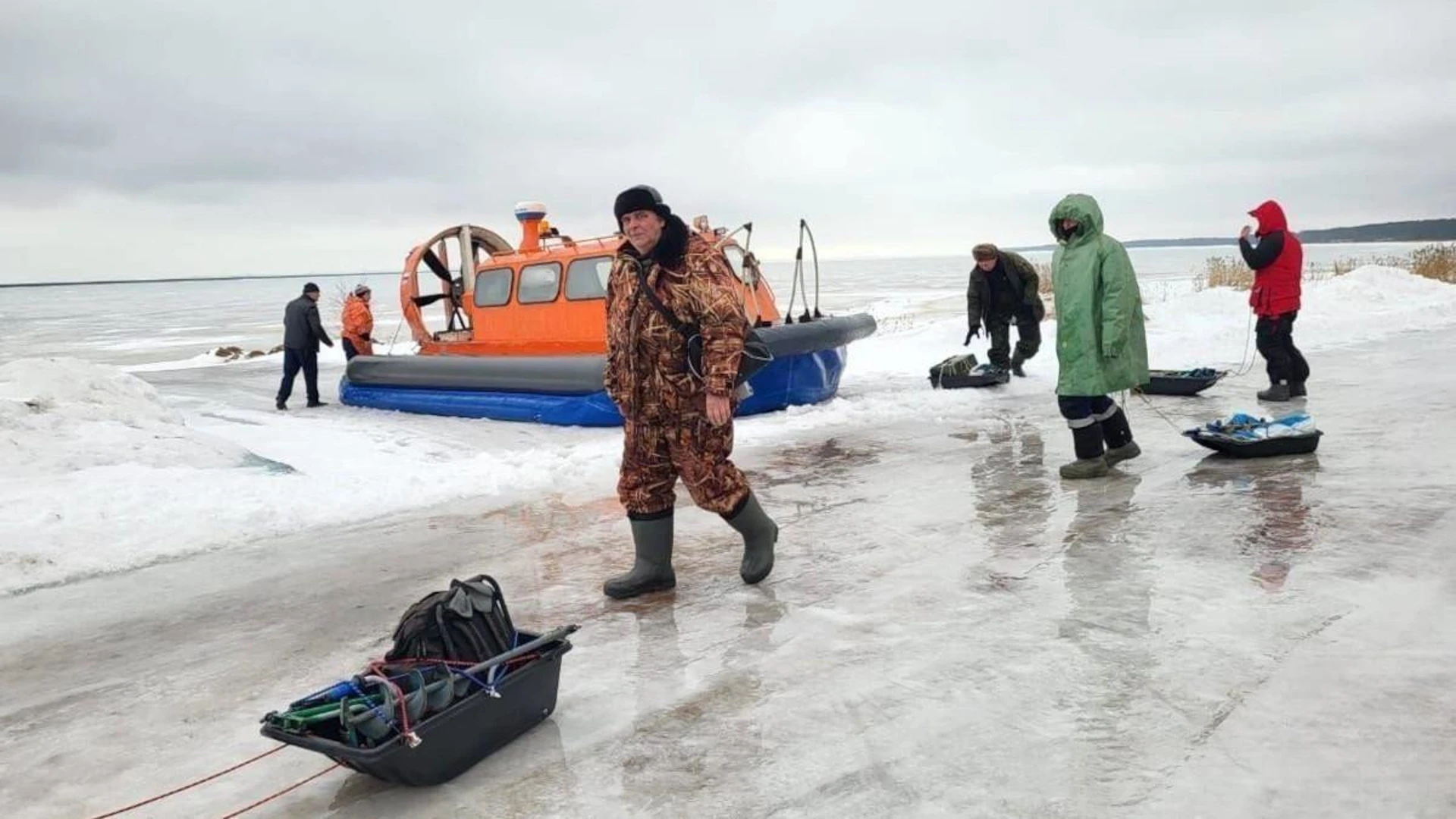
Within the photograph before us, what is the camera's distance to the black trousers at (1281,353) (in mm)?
8250

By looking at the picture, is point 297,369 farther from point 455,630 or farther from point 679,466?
point 455,630

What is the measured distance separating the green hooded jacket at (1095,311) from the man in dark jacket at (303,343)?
8712mm

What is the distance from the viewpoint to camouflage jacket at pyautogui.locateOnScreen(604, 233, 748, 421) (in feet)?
12.6

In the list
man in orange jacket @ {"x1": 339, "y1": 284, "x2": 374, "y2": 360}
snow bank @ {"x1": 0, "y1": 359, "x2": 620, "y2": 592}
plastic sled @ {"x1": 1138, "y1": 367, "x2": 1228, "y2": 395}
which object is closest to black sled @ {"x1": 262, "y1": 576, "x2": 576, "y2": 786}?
snow bank @ {"x1": 0, "y1": 359, "x2": 620, "y2": 592}

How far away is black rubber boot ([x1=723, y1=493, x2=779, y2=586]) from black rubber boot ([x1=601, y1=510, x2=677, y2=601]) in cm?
27

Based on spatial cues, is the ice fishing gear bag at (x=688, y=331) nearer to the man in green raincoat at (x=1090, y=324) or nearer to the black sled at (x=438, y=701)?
the black sled at (x=438, y=701)

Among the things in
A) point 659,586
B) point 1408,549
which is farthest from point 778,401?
point 1408,549

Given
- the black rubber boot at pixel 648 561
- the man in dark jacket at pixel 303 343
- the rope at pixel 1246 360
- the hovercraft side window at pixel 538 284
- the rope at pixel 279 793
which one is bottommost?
the rope at pixel 279 793

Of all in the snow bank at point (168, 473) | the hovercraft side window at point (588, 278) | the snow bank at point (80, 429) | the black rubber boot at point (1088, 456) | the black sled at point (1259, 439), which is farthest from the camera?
the hovercraft side window at point (588, 278)

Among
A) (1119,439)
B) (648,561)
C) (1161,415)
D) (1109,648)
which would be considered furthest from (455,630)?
(1161,415)

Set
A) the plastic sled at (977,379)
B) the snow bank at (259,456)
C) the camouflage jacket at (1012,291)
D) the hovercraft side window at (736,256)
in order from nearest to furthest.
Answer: the snow bank at (259,456) → the hovercraft side window at (736,256) → the plastic sled at (977,379) → the camouflage jacket at (1012,291)

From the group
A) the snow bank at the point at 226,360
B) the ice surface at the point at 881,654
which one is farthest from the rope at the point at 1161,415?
the snow bank at the point at 226,360

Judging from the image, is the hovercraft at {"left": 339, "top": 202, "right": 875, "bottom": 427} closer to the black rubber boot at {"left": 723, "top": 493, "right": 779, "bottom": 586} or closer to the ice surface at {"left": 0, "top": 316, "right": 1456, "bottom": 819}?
the ice surface at {"left": 0, "top": 316, "right": 1456, "bottom": 819}

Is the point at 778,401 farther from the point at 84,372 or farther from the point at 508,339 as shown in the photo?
the point at 84,372
